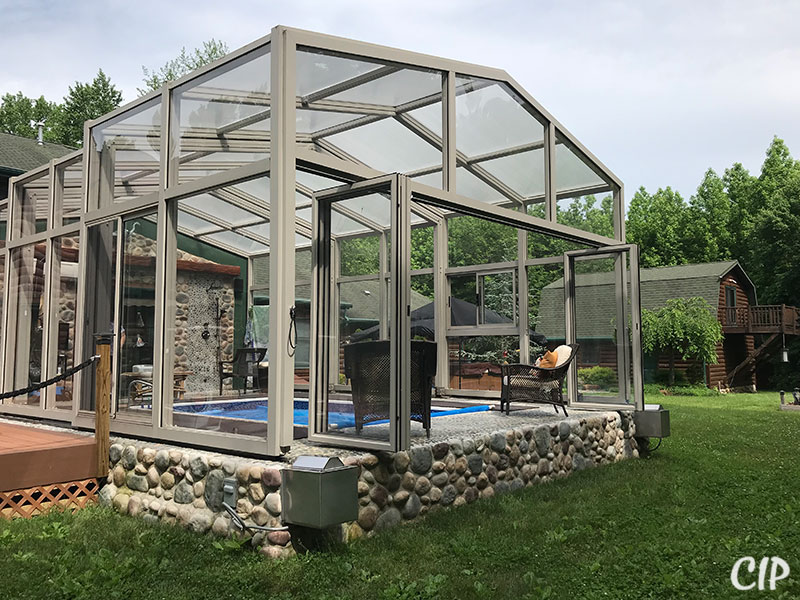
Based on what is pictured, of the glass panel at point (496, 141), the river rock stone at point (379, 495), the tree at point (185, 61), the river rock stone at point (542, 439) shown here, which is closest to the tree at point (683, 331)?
the glass panel at point (496, 141)

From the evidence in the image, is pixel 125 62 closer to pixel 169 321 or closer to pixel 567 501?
pixel 169 321

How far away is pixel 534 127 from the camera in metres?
8.43

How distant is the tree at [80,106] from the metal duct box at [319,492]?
28.7 m

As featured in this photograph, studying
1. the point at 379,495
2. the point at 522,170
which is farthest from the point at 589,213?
the point at 379,495

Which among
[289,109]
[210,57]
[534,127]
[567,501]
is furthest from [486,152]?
[210,57]

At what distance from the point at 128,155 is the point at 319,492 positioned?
13.4 ft

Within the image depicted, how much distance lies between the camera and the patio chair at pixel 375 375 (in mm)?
5277

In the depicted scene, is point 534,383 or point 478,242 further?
point 478,242

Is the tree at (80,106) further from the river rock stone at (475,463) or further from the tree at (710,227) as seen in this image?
the tree at (710,227)

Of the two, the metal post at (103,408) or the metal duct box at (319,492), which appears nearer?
the metal duct box at (319,492)

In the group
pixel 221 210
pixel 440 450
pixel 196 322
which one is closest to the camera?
pixel 440 450

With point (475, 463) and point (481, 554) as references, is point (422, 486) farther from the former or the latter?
point (481, 554)

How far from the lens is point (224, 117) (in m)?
5.63

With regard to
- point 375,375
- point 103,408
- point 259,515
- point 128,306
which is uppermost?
point 128,306
